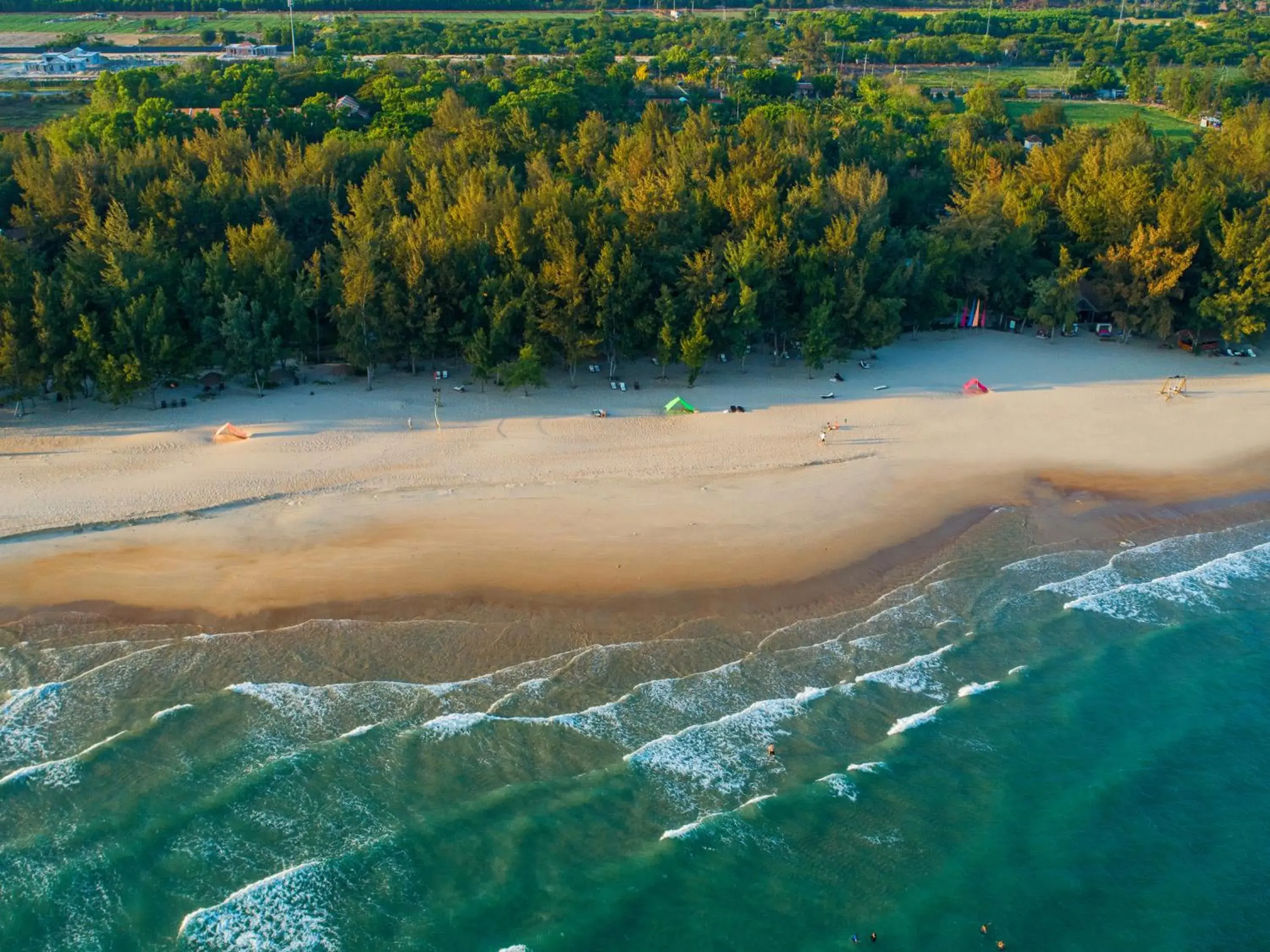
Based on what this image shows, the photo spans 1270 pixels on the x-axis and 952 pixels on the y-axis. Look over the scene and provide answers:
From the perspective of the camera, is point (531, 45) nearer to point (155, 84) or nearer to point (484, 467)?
point (155, 84)

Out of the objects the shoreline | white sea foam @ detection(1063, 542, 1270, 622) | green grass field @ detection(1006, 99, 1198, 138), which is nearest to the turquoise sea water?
the shoreline

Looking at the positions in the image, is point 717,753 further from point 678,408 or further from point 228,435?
point 228,435

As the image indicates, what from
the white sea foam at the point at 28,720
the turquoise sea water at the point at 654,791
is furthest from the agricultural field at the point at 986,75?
the white sea foam at the point at 28,720

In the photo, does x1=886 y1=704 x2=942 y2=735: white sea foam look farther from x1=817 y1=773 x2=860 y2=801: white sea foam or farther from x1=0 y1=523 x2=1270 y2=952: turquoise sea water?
x1=817 y1=773 x2=860 y2=801: white sea foam

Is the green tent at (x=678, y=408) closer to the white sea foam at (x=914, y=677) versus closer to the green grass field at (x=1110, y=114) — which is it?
the white sea foam at (x=914, y=677)

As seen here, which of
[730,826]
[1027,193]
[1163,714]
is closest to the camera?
[730,826]

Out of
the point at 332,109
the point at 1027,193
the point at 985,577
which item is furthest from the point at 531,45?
the point at 985,577
